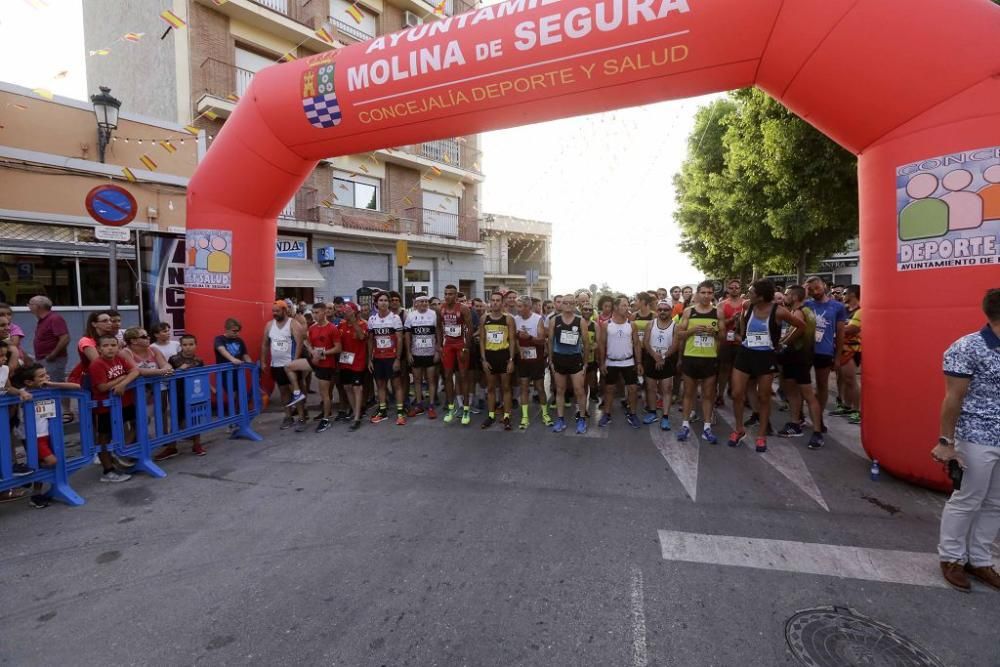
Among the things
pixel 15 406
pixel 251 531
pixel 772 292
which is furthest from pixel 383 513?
pixel 772 292

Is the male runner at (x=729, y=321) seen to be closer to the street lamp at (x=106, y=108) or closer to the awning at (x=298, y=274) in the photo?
the street lamp at (x=106, y=108)

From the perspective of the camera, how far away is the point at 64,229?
948cm

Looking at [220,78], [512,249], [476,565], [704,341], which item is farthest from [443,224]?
[476,565]

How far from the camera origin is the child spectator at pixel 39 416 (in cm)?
394

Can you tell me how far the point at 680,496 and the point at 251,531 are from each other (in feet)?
11.1

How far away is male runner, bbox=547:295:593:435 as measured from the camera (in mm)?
5969

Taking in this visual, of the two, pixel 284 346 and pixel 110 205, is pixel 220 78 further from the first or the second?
pixel 284 346

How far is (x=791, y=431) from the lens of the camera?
18.2 feet

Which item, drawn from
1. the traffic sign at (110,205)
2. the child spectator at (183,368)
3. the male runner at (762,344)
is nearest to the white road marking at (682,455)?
the male runner at (762,344)

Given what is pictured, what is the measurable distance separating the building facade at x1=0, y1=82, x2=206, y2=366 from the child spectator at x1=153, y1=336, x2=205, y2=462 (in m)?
3.36

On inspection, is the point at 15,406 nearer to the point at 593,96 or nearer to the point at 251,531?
the point at 251,531

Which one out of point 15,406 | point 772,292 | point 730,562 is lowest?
point 730,562

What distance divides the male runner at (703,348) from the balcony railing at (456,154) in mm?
17070

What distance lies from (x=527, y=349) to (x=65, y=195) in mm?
10011
